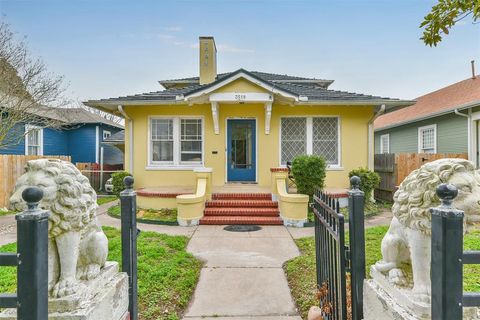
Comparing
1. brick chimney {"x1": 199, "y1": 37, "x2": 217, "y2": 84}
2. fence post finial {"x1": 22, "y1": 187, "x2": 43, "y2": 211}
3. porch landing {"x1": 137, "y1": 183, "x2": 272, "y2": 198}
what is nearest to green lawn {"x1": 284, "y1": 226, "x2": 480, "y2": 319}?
fence post finial {"x1": 22, "y1": 187, "x2": 43, "y2": 211}

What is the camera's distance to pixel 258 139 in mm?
9789

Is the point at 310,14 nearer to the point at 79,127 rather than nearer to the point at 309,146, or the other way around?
the point at 309,146

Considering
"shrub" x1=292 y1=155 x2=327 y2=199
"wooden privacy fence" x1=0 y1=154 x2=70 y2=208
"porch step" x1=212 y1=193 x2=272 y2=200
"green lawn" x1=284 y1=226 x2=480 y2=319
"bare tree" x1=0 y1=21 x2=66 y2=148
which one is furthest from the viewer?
"bare tree" x1=0 y1=21 x2=66 y2=148

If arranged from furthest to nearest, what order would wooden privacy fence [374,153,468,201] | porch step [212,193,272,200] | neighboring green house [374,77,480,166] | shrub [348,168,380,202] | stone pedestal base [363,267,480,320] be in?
neighboring green house [374,77,480,166] → wooden privacy fence [374,153,468,201] → shrub [348,168,380,202] → porch step [212,193,272,200] → stone pedestal base [363,267,480,320]

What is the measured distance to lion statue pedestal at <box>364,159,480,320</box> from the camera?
4.49 ft

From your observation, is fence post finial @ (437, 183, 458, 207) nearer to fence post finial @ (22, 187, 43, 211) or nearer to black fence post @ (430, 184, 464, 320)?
black fence post @ (430, 184, 464, 320)

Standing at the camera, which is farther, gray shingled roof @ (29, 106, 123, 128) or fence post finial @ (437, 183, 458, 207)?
gray shingled roof @ (29, 106, 123, 128)

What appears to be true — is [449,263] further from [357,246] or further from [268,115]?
[268,115]

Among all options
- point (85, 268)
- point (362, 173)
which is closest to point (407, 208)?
point (85, 268)

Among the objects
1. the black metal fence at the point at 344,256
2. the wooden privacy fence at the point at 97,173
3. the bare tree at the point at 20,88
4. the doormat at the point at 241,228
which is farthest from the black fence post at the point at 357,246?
the wooden privacy fence at the point at 97,173

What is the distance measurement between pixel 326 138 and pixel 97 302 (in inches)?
362

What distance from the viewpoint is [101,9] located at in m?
12.8

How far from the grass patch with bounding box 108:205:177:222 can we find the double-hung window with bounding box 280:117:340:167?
Result: 167 inches

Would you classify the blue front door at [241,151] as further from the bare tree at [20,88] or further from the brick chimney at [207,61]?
the bare tree at [20,88]
